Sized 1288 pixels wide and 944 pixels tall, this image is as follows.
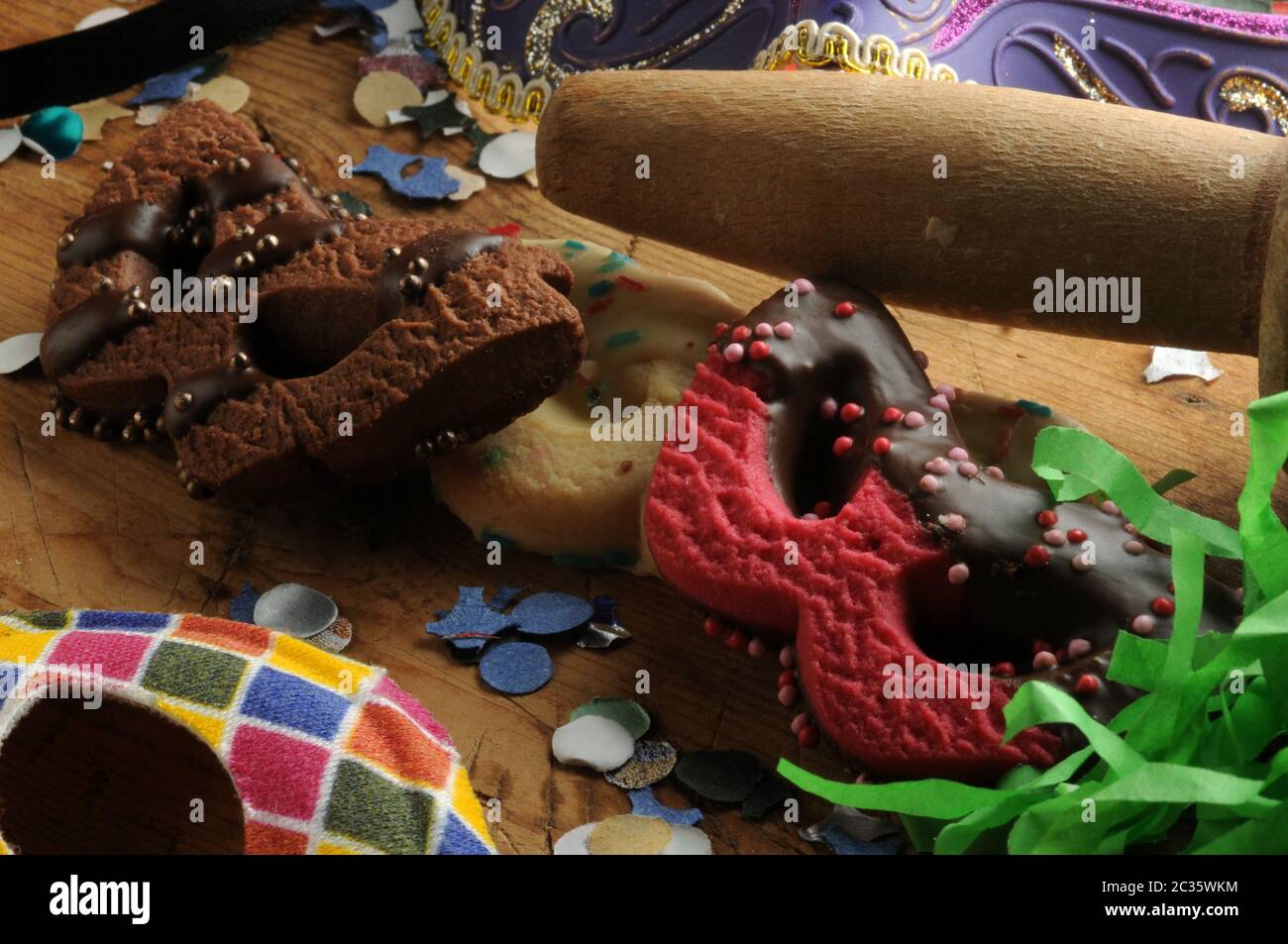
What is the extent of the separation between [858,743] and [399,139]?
0.85 m

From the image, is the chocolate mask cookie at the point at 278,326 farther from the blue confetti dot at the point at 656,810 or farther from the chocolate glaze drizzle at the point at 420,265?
the blue confetti dot at the point at 656,810

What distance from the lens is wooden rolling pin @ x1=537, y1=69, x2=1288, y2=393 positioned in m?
1.12

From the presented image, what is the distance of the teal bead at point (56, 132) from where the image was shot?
1535 mm

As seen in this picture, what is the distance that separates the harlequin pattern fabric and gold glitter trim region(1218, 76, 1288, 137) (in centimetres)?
89

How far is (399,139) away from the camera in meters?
1.55

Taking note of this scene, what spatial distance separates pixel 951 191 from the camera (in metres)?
1.16

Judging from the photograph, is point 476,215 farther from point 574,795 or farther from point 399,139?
point 574,795

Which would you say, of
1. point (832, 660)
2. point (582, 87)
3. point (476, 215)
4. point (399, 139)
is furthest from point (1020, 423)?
point (399, 139)

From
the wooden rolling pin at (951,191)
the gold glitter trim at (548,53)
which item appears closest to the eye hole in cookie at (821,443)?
the wooden rolling pin at (951,191)

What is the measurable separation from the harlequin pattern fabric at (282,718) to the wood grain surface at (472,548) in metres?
0.07

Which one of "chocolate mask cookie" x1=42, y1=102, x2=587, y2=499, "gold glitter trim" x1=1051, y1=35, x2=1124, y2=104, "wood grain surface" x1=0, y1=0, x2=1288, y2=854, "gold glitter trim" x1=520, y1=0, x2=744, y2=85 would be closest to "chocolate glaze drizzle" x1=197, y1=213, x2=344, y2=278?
"chocolate mask cookie" x1=42, y1=102, x2=587, y2=499

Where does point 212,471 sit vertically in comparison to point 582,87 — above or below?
below
